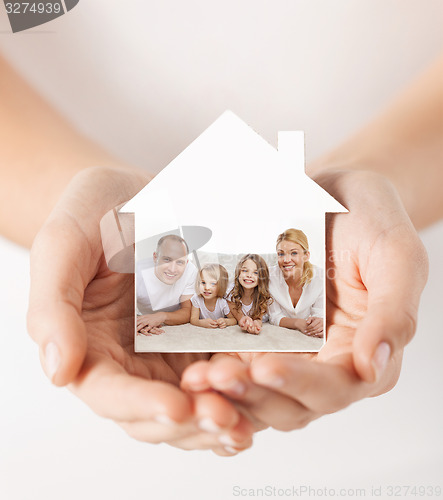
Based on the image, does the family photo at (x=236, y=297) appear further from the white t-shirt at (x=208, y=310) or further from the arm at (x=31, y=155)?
the arm at (x=31, y=155)

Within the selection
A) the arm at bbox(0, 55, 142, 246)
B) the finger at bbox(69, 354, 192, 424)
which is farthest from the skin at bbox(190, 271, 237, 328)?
the arm at bbox(0, 55, 142, 246)

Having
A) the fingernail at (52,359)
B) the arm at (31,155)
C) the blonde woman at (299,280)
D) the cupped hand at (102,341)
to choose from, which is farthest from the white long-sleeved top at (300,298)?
the arm at (31,155)

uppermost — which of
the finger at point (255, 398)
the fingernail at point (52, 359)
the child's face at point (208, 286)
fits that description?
the child's face at point (208, 286)

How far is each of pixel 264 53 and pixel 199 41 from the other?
99 millimetres

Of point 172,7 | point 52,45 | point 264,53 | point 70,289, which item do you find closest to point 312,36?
point 264,53

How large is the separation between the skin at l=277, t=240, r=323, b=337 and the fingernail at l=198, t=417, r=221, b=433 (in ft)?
0.62

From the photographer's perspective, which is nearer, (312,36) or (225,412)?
(225,412)

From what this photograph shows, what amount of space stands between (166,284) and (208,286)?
1.7 inches

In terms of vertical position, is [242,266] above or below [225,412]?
above

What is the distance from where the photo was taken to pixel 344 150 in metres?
0.85

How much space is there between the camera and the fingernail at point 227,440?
1.29 ft

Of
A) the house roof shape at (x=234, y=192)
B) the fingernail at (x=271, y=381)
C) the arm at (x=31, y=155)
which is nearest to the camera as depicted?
the fingernail at (x=271, y=381)

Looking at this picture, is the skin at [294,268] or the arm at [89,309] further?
the skin at [294,268]

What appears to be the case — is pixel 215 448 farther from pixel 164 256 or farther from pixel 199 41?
pixel 199 41
